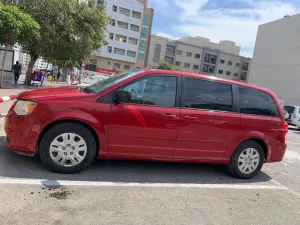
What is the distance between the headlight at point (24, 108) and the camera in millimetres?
4473

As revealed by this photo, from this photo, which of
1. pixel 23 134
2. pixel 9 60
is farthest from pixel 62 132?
pixel 9 60

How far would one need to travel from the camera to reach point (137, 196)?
422 cm

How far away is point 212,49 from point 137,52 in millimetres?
24971

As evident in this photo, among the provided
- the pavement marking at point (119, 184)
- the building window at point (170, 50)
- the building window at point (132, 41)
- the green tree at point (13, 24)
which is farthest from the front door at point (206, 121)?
the building window at point (170, 50)

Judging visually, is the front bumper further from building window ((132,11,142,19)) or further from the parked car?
building window ((132,11,142,19))

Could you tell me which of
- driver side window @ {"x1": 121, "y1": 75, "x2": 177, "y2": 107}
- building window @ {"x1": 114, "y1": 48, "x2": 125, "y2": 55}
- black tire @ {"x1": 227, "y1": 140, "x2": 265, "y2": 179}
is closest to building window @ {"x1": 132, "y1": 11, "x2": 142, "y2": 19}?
building window @ {"x1": 114, "y1": 48, "x2": 125, "y2": 55}

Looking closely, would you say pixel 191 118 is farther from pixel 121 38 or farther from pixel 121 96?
pixel 121 38

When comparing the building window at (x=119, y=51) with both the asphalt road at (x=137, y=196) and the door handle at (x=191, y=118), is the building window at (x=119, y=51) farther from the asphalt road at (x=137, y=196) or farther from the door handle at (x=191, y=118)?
the door handle at (x=191, y=118)

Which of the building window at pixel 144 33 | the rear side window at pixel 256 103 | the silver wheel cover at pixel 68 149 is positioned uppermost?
the building window at pixel 144 33

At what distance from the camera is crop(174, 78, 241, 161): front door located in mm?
5051

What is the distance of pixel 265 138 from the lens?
5633mm

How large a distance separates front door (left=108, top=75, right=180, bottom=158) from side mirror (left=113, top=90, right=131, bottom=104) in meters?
0.07

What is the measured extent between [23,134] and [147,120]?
5.86 ft

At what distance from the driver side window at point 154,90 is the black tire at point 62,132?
860 mm
